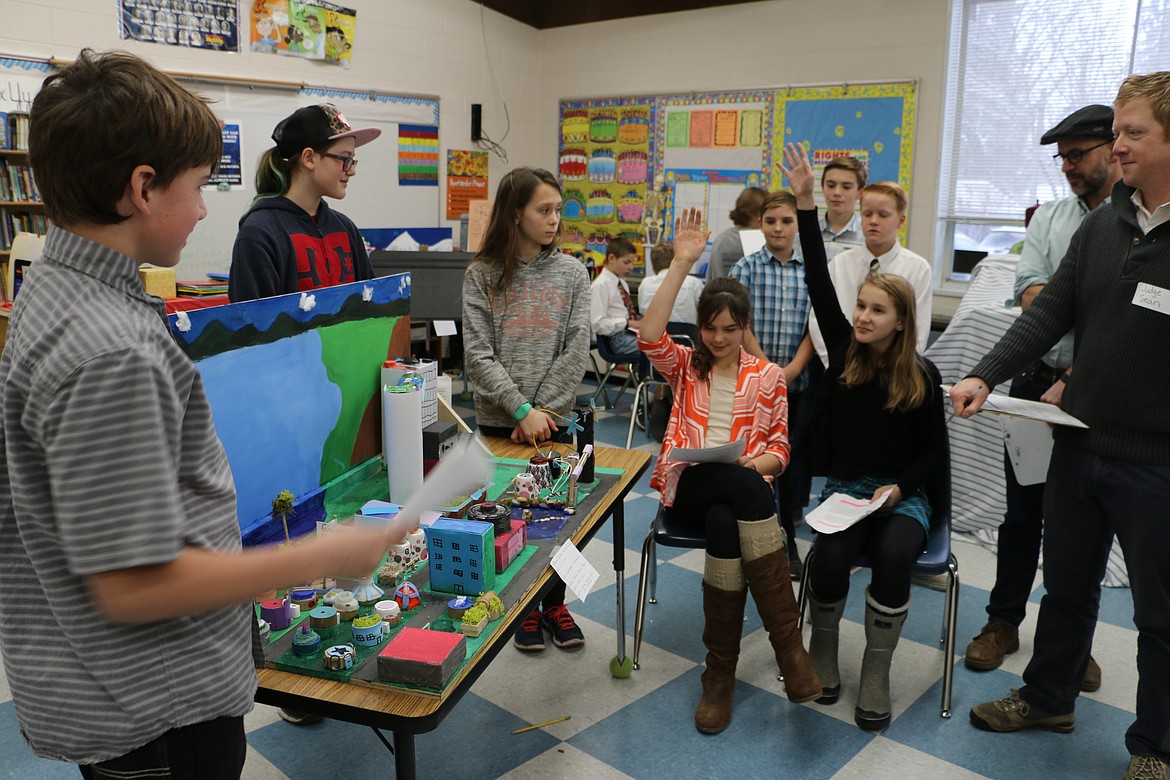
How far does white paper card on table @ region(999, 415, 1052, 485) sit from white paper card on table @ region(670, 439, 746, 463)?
738 millimetres

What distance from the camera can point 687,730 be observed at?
7.41 ft

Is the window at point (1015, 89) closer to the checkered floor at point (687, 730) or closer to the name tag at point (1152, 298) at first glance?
the checkered floor at point (687, 730)

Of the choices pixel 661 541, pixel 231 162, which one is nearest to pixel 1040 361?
pixel 661 541

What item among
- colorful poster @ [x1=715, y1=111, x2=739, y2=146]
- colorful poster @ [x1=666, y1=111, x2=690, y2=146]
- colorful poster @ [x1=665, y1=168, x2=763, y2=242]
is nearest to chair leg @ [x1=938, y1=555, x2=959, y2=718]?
colorful poster @ [x1=665, y1=168, x2=763, y2=242]

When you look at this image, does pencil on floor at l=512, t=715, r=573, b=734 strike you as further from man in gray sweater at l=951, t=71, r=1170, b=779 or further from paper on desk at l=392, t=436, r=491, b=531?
paper on desk at l=392, t=436, r=491, b=531

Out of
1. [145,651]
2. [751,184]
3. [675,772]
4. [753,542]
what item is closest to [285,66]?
[751,184]

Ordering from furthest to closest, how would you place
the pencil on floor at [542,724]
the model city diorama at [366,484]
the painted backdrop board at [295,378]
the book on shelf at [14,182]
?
the book on shelf at [14,182]
the pencil on floor at [542,724]
the painted backdrop board at [295,378]
the model city diorama at [366,484]

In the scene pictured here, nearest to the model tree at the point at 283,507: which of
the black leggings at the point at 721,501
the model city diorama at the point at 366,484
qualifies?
the model city diorama at the point at 366,484

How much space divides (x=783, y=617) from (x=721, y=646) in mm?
184

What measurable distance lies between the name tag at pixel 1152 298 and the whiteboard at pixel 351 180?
4.17m

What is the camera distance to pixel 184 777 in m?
0.96

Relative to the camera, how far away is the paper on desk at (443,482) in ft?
3.01

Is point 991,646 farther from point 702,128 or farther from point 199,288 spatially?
point 702,128

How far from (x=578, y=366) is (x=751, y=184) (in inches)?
148
